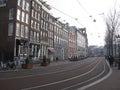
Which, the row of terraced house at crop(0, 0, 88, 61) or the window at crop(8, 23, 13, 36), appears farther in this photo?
the window at crop(8, 23, 13, 36)

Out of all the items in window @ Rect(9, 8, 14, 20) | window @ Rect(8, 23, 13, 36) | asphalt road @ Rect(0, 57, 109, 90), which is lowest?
asphalt road @ Rect(0, 57, 109, 90)

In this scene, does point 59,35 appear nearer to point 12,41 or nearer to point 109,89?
point 12,41

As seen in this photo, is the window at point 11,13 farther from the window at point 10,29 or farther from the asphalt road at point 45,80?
the asphalt road at point 45,80

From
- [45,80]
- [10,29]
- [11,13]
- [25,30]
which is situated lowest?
[45,80]

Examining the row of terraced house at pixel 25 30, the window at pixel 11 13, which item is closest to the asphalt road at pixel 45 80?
the row of terraced house at pixel 25 30

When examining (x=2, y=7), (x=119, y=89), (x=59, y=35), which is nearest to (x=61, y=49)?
(x=59, y=35)

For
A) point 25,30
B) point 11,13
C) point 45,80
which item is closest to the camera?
point 45,80

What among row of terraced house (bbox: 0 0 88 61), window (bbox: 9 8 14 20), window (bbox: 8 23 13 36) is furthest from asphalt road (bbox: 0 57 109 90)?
window (bbox: 9 8 14 20)

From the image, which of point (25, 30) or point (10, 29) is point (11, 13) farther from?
point (25, 30)

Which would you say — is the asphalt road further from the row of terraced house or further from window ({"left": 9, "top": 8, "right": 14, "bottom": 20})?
window ({"left": 9, "top": 8, "right": 14, "bottom": 20})

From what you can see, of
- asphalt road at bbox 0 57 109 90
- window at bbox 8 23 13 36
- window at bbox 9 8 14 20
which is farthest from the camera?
window at bbox 9 8 14 20

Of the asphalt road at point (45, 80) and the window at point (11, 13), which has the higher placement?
the window at point (11, 13)

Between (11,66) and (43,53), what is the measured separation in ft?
92.8

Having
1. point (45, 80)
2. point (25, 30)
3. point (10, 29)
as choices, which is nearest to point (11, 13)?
point (10, 29)
